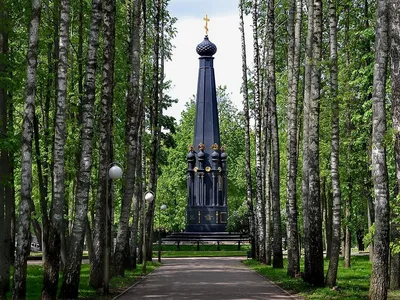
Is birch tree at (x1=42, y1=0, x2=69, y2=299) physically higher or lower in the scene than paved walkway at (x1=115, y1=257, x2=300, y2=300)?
higher

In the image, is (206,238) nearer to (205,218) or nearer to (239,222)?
(205,218)

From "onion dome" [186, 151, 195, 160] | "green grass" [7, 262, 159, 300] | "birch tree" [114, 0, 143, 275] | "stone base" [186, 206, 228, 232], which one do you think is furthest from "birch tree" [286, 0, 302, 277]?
"stone base" [186, 206, 228, 232]

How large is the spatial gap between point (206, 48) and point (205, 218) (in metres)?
13.9

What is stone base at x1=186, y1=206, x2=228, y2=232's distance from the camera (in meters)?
58.8

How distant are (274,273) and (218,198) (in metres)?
34.6

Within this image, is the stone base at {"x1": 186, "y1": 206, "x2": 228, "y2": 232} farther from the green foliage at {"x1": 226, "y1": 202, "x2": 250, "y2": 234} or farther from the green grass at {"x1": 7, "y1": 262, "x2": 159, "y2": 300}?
the green grass at {"x1": 7, "y1": 262, "x2": 159, "y2": 300}

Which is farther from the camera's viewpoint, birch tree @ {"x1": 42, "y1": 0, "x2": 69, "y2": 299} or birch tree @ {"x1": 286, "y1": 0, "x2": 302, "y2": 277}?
birch tree @ {"x1": 286, "y1": 0, "x2": 302, "y2": 277}

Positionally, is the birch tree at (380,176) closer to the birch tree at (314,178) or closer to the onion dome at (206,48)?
the birch tree at (314,178)

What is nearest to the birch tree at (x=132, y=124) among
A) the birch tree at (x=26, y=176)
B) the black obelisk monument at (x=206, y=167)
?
the birch tree at (x=26, y=176)

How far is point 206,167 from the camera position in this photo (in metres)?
58.9

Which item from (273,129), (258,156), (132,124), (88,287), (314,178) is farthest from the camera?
(258,156)

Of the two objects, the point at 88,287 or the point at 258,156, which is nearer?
the point at 88,287

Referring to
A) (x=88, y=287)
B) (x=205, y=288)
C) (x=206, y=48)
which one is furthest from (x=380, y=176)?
(x=206, y=48)

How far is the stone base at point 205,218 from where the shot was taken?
58.8 m
